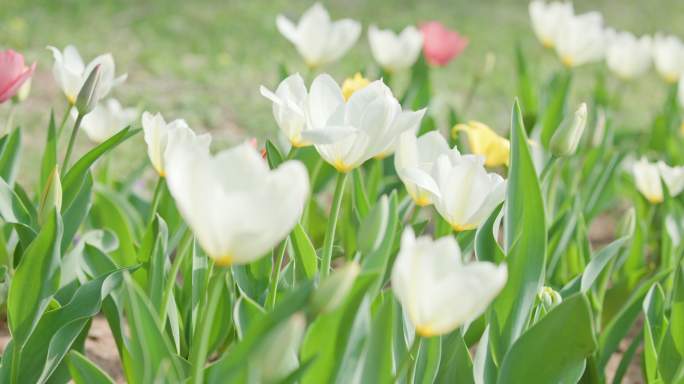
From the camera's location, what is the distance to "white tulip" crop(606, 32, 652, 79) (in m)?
3.19

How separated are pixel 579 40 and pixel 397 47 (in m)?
0.65

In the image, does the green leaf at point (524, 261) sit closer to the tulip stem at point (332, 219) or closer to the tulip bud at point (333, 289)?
the tulip stem at point (332, 219)

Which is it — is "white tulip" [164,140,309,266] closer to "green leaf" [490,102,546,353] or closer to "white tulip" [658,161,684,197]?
"green leaf" [490,102,546,353]

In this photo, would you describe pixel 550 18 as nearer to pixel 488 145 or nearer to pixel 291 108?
pixel 488 145

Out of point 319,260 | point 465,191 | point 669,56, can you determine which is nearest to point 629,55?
point 669,56

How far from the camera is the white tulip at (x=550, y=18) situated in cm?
294

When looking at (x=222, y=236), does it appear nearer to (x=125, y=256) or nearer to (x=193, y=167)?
(x=193, y=167)

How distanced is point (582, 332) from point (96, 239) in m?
1.03

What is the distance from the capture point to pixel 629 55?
3.21 m

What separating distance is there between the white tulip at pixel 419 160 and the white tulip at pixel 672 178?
867 mm

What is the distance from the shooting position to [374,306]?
1.40 metres

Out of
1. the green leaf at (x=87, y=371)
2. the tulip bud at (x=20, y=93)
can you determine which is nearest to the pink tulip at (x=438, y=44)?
the tulip bud at (x=20, y=93)

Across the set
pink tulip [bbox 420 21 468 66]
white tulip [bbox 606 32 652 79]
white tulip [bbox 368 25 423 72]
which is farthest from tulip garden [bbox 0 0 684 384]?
white tulip [bbox 606 32 652 79]

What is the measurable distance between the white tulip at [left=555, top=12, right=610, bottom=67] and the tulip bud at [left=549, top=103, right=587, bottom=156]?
4.56 feet
